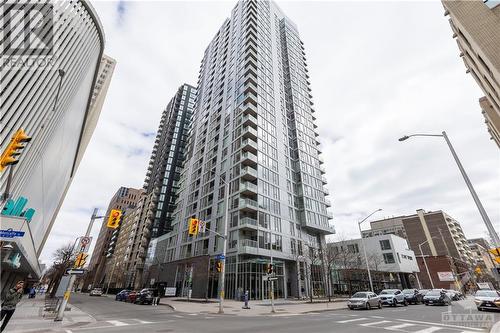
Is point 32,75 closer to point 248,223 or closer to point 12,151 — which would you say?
point 12,151

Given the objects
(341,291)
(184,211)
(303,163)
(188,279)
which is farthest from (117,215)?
(341,291)

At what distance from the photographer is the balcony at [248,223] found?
38031mm

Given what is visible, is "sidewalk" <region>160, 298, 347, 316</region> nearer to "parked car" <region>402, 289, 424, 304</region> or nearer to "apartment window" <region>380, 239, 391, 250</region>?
"parked car" <region>402, 289, 424, 304</region>

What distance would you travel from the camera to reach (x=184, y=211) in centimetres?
5422

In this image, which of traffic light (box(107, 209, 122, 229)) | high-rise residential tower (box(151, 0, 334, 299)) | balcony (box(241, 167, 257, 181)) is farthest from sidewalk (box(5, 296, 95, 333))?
balcony (box(241, 167, 257, 181))

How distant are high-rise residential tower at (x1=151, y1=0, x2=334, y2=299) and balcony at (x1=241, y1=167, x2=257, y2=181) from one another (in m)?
0.18

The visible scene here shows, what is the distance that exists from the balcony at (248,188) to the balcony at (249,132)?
10.3 m

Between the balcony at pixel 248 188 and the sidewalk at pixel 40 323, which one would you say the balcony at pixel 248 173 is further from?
the sidewalk at pixel 40 323

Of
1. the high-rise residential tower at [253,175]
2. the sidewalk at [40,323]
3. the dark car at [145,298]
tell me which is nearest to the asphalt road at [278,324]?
the sidewalk at [40,323]

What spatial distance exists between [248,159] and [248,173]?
3119mm

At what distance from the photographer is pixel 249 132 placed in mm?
45938

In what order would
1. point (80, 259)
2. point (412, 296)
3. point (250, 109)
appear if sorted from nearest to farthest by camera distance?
point (80, 259)
point (412, 296)
point (250, 109)

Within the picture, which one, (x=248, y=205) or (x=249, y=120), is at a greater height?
(x=249, y=120)

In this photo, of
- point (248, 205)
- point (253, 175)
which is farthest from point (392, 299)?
point (253, 175)
